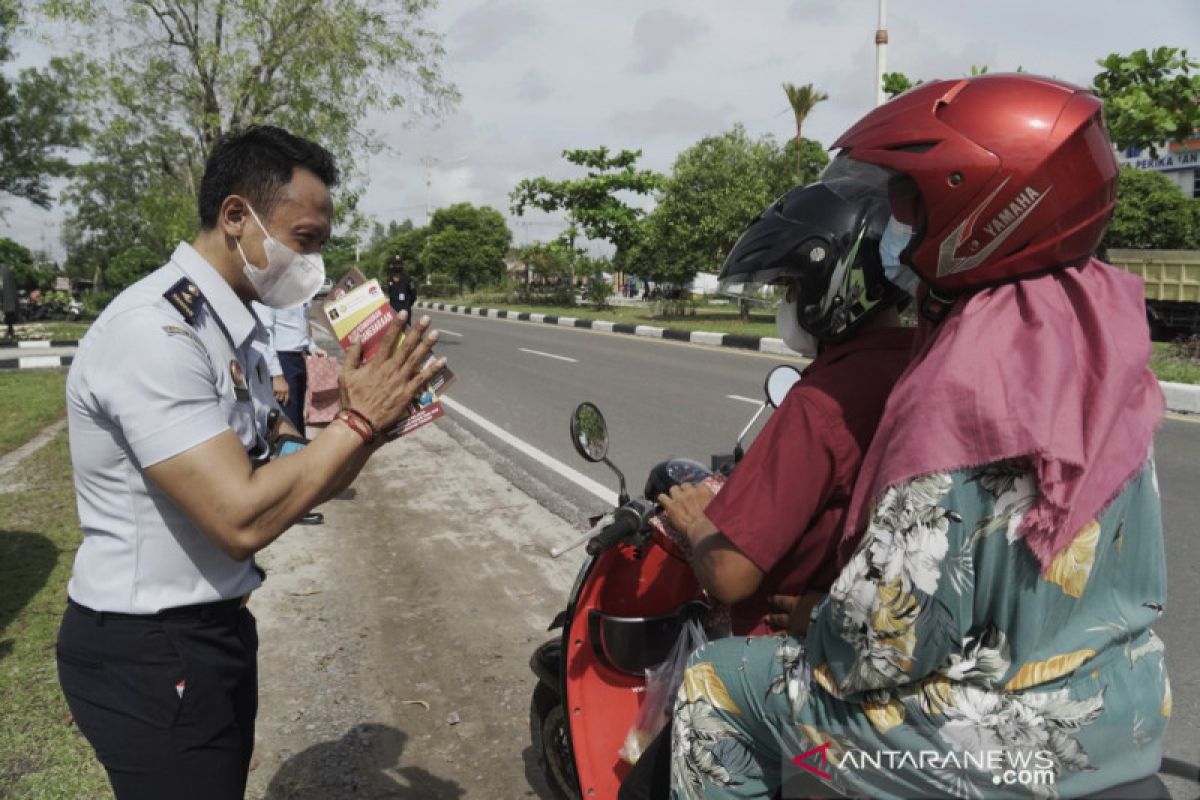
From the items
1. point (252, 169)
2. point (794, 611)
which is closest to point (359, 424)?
point (252, 169)

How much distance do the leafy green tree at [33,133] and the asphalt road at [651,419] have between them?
16069mm

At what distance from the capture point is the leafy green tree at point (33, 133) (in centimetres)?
2392

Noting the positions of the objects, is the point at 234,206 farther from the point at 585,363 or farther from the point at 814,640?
the point at 585,363

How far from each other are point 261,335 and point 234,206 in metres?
0.26

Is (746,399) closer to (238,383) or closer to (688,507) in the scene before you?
(688,507)

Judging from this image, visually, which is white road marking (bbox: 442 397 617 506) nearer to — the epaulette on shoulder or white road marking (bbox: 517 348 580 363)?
the epaulette on shoulder

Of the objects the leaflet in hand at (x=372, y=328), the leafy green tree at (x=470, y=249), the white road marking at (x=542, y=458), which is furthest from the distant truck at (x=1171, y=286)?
the leafy green tree at (x=470, y=249)

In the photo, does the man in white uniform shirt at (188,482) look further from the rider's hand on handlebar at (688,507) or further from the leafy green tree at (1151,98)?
the leafy green tree at (1151,98)

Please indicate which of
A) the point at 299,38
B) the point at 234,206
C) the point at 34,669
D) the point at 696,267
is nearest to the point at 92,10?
the point at 299,38

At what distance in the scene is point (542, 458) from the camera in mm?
6559

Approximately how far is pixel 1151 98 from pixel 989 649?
32.9ft

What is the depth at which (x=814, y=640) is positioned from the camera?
1285mm

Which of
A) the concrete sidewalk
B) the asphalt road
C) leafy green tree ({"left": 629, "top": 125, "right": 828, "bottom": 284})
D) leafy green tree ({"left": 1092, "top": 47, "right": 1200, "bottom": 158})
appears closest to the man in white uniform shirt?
the concrete sidewalk

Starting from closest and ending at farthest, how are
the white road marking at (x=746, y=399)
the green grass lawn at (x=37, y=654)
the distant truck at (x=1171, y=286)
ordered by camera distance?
the green grass lawn at (x=37, y=654) < the white road marking at (x=746, y=399) < the distant truck at (x=1171, y=286)
